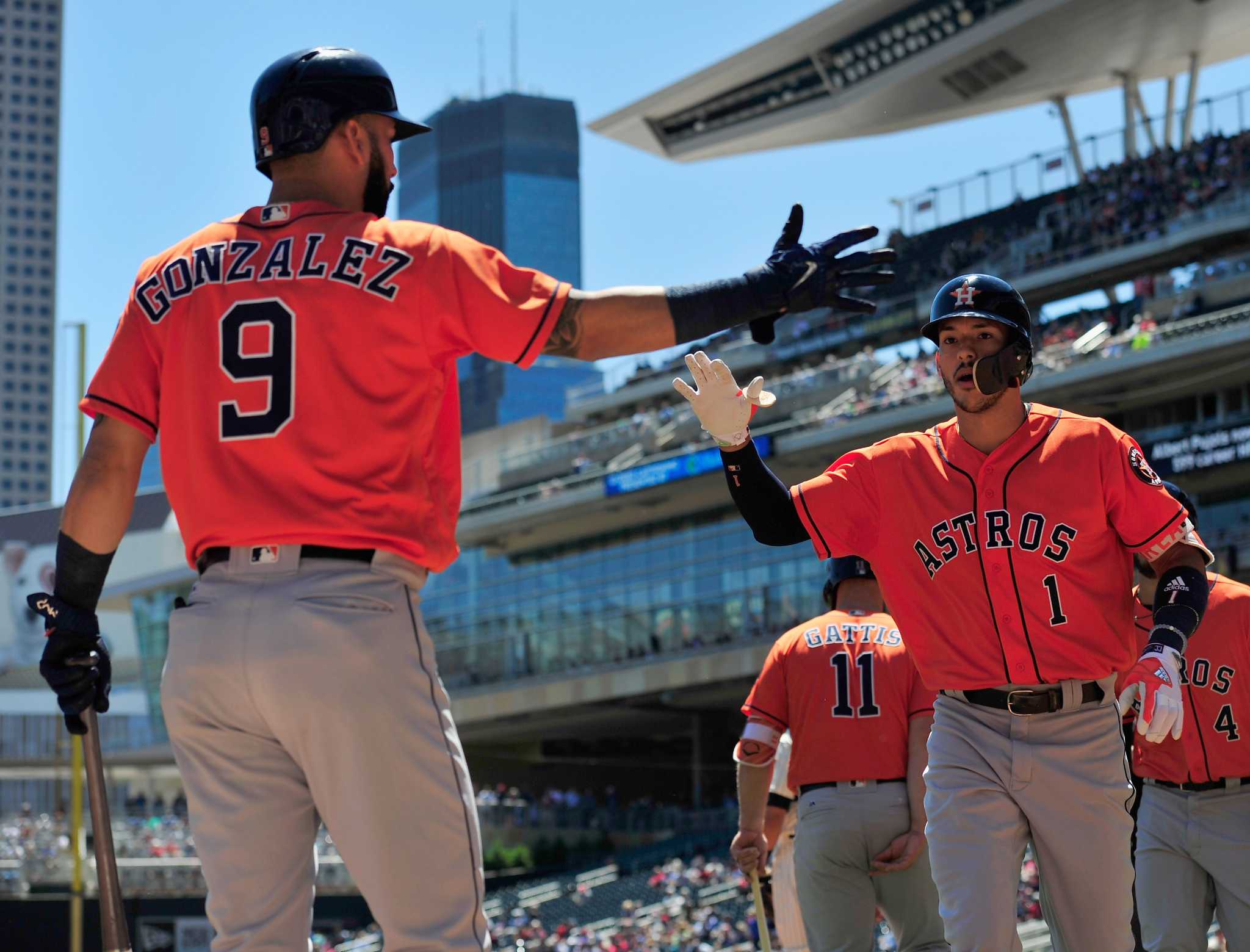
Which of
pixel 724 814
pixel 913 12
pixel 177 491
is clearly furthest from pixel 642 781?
pixel 177 491

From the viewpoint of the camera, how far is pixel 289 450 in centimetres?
337

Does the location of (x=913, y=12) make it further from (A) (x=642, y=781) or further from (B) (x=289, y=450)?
(B) (x=289, y=450)

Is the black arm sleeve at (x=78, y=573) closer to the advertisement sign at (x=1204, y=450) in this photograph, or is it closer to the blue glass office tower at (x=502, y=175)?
the advertisement sign at (x=1204, y=450)

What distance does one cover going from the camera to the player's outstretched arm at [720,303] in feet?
11.7

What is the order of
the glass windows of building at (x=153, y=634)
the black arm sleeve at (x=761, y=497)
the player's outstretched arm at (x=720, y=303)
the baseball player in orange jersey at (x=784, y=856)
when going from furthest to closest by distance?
the glass windows of building at (x=153, y=634) < the baseball player in orange jersey at (x=784, y=856) < the black arm sleeve at (x=761, y=497) < the player's outstretched arm at (x=720, y=303)

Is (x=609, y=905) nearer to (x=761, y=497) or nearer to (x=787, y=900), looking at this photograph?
(x=787, y=900)

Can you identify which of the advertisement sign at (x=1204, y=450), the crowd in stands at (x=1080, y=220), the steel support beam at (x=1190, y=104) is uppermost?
the steel support beam at (x=1190, y=104)

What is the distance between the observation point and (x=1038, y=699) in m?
4.68

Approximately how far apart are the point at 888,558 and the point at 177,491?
2.38 m

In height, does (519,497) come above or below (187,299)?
above

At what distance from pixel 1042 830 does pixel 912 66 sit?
159 feet

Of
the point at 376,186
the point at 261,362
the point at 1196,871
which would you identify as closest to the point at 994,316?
the point at 376,186

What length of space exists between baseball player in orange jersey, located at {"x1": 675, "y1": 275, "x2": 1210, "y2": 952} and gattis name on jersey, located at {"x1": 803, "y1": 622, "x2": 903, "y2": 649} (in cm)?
144

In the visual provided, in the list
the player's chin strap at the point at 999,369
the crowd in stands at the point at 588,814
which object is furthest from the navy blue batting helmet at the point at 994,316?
the crowd in stands at the point at 588,814
